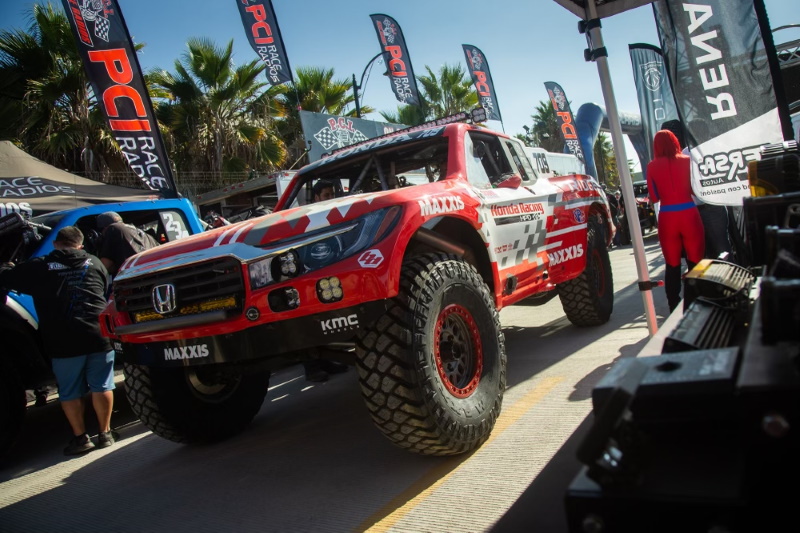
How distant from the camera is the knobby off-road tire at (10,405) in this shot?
166 inches

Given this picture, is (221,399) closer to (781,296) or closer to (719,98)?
(781,296)

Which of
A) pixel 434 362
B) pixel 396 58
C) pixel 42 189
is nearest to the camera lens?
pixel 434 362

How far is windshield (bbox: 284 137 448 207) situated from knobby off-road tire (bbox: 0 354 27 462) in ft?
8.11

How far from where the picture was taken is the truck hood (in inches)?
111

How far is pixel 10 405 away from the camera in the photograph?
427 cm

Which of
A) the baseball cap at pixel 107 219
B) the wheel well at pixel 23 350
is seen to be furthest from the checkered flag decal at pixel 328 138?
the wheel well at pixel 23 350

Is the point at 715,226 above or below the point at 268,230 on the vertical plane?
below

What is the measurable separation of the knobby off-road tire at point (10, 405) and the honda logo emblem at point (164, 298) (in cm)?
222

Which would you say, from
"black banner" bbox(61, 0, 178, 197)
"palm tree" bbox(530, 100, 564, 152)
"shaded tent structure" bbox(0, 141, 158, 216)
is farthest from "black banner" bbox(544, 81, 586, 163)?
"palm tree" bbox(530, 100, 564, 152)

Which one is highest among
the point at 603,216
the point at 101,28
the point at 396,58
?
the point at 396,58

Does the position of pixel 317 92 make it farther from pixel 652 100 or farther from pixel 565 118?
pixel 652 100

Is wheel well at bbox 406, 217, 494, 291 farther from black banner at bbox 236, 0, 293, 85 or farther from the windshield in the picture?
black banner at bbox 236, 0, 293, 85

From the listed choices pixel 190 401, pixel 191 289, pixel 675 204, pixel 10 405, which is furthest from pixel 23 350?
pixel 675 204

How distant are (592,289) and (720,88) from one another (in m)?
1.96
